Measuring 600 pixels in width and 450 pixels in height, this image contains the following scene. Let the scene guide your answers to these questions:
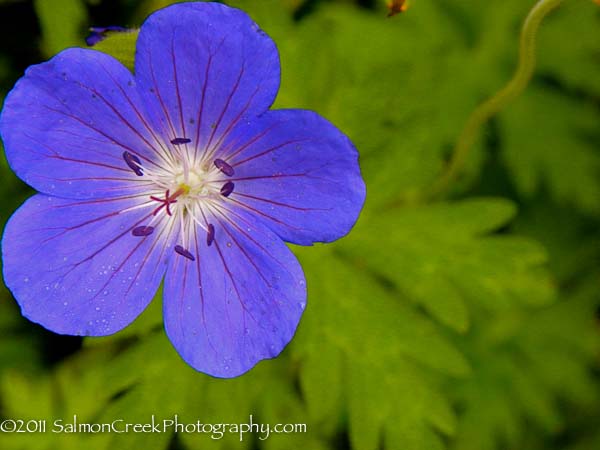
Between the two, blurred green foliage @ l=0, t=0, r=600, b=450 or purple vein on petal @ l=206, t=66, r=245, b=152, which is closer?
purple vein on petal @ l=206, t=66, r=245, b=152

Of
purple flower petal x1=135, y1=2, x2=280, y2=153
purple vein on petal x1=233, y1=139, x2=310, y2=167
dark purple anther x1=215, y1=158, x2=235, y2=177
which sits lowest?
dark purple anther x1=215, y1=158, x2=235, y2=177

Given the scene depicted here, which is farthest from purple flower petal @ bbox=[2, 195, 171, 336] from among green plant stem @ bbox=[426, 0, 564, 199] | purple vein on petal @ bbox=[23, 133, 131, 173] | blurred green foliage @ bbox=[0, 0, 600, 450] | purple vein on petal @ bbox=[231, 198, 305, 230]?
green plant stem @ bbox=[426, 0, 564, 199]

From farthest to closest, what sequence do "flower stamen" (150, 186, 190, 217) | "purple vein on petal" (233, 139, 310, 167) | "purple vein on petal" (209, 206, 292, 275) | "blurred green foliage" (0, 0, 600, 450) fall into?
"blurred green foliage" (0, 0, 600, 450) < "flower stamen" (150, 186, 190, 217) < "purple vein on petal" (209, 206, 292, 275) < "purple vein on petal" (233, 139, 310, 167)

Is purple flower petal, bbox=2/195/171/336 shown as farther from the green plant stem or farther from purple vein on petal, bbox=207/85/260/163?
the green plant stem

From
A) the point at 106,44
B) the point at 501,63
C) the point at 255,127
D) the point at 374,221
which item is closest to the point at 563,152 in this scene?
the point at 501,63

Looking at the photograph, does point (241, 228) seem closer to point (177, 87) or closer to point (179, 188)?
point (179, 188)

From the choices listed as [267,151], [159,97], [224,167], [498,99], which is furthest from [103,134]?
[498,99]

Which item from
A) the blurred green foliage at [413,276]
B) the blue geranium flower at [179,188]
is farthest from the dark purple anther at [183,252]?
→ the blurred green foliage at [413,276]
